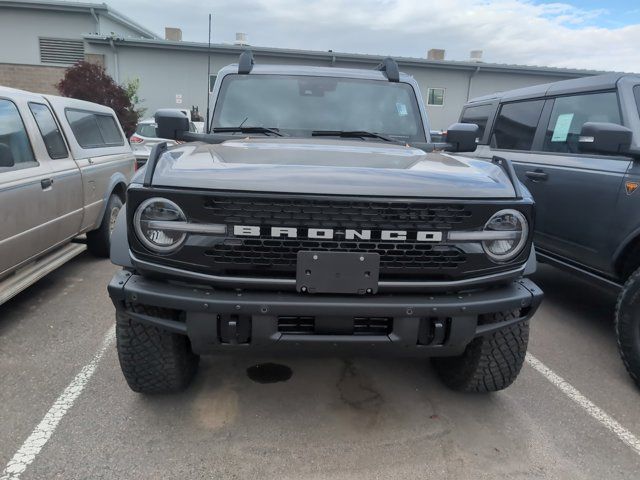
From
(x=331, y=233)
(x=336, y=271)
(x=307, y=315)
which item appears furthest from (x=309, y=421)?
(x=331, y=233)

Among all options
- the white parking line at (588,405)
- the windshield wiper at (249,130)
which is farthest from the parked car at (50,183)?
the white parking line at (588,405)

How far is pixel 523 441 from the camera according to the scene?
270 cm

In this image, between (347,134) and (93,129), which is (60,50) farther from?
(347,134)

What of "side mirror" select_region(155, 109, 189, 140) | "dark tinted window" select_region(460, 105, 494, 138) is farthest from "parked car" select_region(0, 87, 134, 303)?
"dark tinted window" select_region(460, 105, 494, 138)

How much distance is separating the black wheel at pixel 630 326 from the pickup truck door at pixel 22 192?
4.43m

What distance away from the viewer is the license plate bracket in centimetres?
222

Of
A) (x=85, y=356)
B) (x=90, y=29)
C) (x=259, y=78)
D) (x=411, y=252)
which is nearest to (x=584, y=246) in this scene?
(x=411, y=252)

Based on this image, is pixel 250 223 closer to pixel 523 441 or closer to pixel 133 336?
pixel 133 336

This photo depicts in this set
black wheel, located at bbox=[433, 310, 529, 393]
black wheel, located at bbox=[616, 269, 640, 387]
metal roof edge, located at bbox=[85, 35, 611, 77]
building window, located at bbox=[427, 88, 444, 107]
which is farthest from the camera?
building window, located at bbox=[427, 88, 444, 107]

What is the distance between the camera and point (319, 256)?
2.22 m

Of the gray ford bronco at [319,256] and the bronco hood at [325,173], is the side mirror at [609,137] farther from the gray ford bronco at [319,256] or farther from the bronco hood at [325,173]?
the gray ford bronco at [319,256]

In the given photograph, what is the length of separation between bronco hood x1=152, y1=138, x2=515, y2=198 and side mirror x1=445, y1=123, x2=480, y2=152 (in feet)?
2.93

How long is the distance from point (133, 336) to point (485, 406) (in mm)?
2108

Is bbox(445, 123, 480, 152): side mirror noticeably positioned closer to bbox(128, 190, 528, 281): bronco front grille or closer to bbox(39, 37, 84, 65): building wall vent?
bbox(128, 190, 528, 281): bronco front grille
